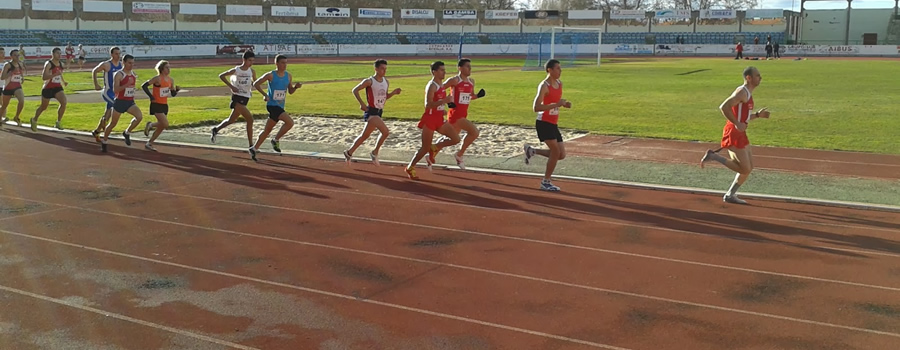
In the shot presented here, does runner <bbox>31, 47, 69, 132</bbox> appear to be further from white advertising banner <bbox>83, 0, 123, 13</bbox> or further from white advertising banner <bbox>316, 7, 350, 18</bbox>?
white advertising banner <bbox>316, 7, 350, 18</bbox>

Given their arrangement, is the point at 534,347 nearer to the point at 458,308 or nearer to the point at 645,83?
the point at 458,308

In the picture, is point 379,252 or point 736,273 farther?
point 379,252

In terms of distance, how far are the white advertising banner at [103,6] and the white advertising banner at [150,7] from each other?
3.87 feet

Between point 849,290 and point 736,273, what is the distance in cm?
94

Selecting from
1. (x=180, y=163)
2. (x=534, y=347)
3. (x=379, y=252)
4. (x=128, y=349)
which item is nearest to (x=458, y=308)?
(x=534, y=347)

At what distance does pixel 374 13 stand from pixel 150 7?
2251 centimetres

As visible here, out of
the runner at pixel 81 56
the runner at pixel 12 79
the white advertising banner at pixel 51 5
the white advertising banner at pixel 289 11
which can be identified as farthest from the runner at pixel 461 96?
the white advertising banner at pixel 289 11

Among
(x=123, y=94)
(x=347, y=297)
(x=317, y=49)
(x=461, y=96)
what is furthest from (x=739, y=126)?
(x=317, y=49)

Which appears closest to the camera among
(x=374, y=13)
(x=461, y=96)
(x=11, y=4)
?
(x=461, y=96)

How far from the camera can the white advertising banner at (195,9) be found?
7031 cm

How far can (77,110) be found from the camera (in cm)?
2278

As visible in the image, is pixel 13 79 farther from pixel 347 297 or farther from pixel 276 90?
pixel 347 297

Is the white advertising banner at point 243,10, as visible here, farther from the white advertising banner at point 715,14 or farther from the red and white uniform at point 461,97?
the red and white uniform at point 461,97

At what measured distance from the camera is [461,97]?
507 inches
